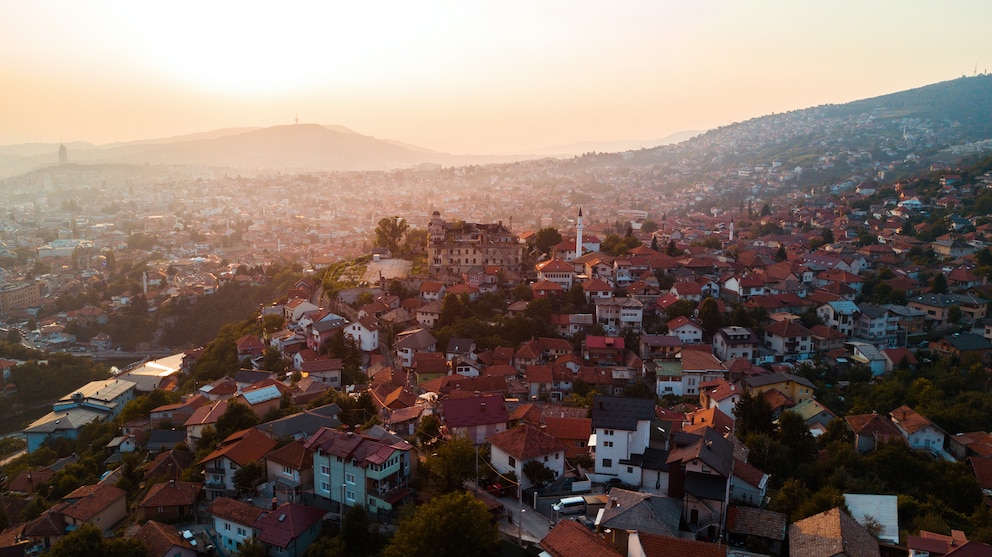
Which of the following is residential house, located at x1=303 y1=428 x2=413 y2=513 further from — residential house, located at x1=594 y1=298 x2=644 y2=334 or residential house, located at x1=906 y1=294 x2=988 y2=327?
residential house, located at x1=906 y1=294 x2=988 y2=327

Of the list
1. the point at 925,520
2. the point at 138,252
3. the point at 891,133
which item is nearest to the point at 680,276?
the point at 925,520

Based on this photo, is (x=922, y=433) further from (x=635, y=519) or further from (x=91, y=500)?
(x=91, y=500)

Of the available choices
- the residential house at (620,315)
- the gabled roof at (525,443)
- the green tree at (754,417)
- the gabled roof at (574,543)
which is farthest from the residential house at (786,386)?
the gabled roof at (574,543)

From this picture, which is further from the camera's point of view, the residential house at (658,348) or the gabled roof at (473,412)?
the residential house at (658,348)

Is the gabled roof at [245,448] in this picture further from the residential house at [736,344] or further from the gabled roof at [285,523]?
the residential house at [736,344]

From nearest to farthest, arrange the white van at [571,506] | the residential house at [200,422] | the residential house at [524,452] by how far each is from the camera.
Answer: the white van at [571,506], the residential house at [524,452], the residential house at [200,422]
